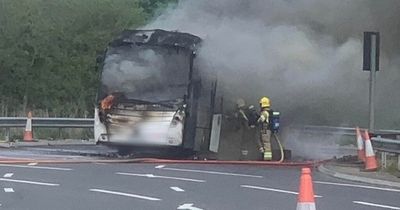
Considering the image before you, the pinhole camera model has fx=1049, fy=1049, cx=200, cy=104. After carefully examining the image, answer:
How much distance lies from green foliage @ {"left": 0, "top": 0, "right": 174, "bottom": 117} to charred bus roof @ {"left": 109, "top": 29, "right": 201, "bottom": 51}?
21.5m

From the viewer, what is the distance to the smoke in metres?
22.8

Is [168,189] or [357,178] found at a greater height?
[357,178]

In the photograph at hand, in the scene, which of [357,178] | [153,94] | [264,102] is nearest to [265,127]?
[264,102]

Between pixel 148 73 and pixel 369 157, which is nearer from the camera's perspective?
pixel 369 157

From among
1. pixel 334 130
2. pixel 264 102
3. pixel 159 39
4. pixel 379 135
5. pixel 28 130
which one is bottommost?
pixel 28 130

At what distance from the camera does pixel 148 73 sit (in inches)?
873

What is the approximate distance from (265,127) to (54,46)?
83.1 feet

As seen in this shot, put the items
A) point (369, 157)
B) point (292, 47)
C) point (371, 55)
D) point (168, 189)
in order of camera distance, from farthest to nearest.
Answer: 1. point (292, 47)
2. point (371, 55)
3. point (369, 157)
4. point (168, 189)

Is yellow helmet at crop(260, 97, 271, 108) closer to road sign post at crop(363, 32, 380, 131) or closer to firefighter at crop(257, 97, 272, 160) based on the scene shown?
firefighter at crop(257, 97, 272, 160)

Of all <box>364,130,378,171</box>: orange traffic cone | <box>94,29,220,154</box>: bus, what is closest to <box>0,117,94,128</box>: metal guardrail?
<box>94,29,220,154</box>: bus

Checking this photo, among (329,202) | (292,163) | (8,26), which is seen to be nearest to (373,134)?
→ (292,163)

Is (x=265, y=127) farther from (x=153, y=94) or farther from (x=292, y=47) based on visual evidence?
(x=153, y=94)

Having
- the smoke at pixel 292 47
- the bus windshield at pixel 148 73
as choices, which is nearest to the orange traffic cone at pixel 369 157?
the smoke at pixel 292 47

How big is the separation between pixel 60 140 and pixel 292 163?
10.7 meters
